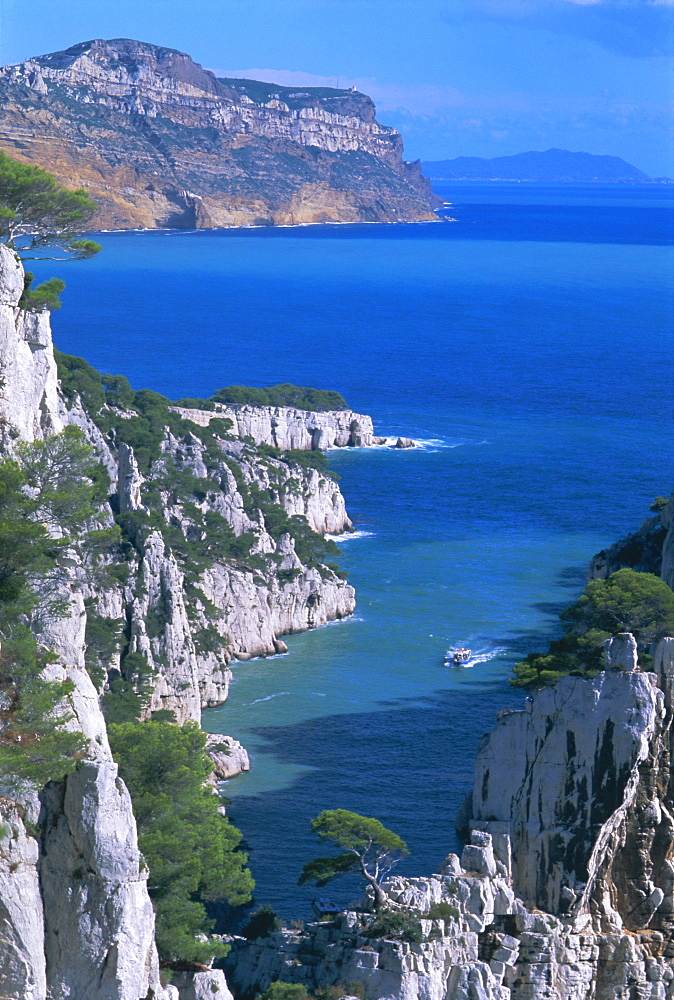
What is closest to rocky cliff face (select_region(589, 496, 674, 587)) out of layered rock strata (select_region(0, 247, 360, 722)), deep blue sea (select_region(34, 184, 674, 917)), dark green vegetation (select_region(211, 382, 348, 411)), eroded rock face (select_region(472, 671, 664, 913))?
deep blue sea (select_region(34, 184, 674, 917))

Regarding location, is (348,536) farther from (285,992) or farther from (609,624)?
(285,992)

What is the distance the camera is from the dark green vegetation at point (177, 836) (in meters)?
45.6

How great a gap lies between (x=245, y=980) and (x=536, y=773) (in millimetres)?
13845

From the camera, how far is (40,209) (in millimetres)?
52625

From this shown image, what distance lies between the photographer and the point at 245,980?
165 ft

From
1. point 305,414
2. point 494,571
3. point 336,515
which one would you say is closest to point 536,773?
point 494,571

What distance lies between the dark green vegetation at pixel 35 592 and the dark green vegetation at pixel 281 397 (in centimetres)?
9724

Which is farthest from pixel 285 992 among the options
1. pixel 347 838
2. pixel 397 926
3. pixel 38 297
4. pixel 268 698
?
pixel 268 698

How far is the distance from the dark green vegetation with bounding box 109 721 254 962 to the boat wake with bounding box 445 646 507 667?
41.3 metres

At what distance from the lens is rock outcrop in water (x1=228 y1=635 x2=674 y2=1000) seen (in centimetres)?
4975

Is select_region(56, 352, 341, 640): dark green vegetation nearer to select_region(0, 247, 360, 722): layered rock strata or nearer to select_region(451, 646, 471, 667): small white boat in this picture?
select_region(0, 247, 360, 722): layered rock strata

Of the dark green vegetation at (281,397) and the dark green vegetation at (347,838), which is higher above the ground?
the dark green vegetation at (281,397)

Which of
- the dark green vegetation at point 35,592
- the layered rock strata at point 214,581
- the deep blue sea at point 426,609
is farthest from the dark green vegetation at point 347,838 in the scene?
the dark green vegetation at point 35,592

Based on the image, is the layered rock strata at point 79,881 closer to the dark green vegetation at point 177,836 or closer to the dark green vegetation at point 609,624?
the dark green vegetation at point 177,836
